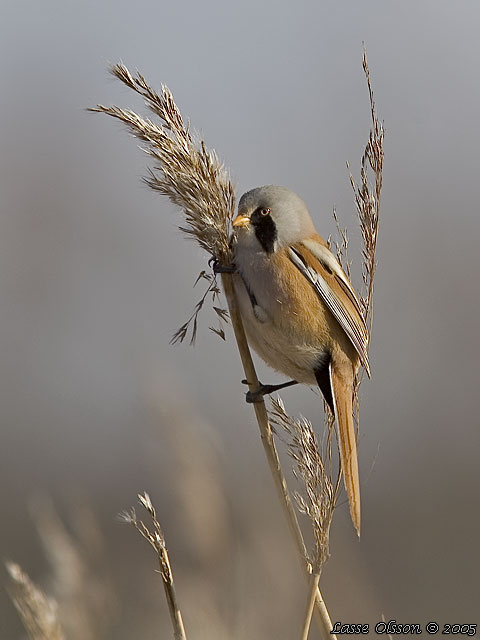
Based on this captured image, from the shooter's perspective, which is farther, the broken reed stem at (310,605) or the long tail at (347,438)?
the long tail at (347,438)

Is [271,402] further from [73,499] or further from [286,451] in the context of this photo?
[73,499]

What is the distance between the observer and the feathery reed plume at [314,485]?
1820 millimetres

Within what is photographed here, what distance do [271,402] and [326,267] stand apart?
0.54 m

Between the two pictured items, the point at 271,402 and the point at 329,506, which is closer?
the point at 329,506

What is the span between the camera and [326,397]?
2473mm

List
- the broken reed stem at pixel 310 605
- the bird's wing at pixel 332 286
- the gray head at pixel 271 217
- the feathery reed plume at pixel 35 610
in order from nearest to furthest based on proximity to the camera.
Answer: the feathery reed plume at pixel 35 610 < the broken reed stem at pixel 310 605 < the gray head at pixel 271 217 < the bird's wing at pixel 332 286

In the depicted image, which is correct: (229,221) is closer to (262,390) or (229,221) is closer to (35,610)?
(262,390)

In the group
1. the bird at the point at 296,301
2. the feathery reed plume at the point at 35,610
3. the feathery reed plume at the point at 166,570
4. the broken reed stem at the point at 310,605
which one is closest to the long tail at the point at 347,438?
the bird at the point at 296,301

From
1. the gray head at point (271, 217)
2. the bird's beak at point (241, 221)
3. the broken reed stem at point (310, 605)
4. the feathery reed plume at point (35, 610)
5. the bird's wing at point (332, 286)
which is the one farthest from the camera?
the bird's wing at point (332, 286)

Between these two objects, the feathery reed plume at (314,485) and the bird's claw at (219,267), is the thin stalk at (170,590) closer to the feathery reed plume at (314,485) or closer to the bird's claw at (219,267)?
the feathery reed plume at (314,485)

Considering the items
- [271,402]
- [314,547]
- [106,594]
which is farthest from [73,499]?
[314,547]

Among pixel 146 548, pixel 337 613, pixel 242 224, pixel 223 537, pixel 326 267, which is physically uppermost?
pixel 242 224

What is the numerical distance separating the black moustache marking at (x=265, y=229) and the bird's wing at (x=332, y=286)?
70 millimetres

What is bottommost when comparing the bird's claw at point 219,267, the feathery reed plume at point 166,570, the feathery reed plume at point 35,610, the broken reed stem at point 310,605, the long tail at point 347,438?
the broken reed stem at point 310,605
